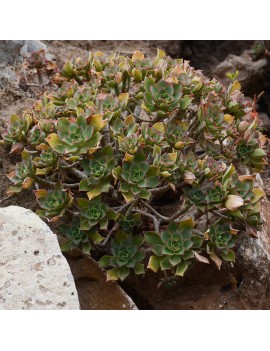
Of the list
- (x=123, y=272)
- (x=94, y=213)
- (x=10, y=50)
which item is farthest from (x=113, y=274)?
(x=10, y=50)

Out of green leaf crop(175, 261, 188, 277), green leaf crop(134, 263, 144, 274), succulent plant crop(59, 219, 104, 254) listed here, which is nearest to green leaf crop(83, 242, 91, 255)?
succulent plant crop(59, 219, 104, 254)

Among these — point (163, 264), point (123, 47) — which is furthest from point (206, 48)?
point (163, 264)

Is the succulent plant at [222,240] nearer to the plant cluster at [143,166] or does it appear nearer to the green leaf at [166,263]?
the plant cluster at [143,166]

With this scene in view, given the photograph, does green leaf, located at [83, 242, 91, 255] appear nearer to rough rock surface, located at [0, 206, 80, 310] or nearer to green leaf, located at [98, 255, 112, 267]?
green leaf, located at [98, 255, 112, 267]

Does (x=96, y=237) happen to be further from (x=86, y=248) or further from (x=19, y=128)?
(x=19, y=128)

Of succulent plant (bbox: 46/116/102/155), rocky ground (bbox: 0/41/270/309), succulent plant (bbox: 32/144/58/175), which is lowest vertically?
rocky ground (bbox: 0/41/270/309)

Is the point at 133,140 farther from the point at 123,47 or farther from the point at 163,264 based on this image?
the point at 123,47
